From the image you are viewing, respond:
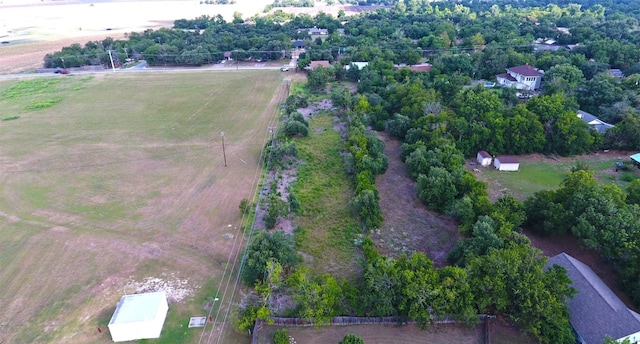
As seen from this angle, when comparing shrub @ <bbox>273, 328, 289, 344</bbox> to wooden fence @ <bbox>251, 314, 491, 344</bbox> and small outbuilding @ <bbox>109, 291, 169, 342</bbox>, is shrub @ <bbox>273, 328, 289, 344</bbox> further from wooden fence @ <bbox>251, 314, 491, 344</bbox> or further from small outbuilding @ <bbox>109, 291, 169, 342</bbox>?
small outbuilding @ <bbox>109, 291, 169, 342</bbox>

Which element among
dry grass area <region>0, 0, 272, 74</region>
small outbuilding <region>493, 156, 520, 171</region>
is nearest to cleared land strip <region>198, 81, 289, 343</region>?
small outbuilding <region>493, 156, 520, 171</region>

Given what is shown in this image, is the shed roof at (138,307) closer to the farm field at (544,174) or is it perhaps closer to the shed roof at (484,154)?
the farm field at (544,174)

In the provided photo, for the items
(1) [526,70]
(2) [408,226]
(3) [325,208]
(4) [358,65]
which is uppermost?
(4) [358,65]

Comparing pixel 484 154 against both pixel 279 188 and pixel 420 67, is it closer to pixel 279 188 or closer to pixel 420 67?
pixel 279 188

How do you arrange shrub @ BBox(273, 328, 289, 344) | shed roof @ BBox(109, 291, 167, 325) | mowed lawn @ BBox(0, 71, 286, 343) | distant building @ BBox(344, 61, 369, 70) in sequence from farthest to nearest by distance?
distant building @ BBox(344, 61, 369, 70) < mowed lawn @ BBox(0, 71, 286, 343) < shed roof @ BBox(109, 291, 167, 325) < shrub @ BBox(273, 328, 289, 344)

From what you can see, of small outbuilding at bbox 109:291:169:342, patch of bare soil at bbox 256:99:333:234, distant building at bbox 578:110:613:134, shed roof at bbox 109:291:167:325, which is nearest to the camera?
small outbuilding at bbox 109:291:169:342

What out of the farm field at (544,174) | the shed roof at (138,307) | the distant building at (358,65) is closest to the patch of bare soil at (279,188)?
the shed roof at (138,307)

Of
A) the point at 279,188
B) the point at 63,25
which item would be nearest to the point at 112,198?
the point at 279,188
